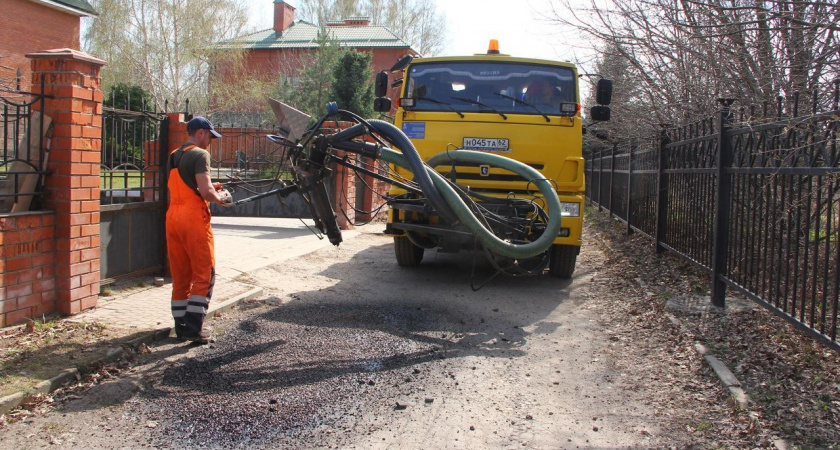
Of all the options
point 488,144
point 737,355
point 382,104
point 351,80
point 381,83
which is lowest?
point 737,355

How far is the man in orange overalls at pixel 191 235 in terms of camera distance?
5.21 metres

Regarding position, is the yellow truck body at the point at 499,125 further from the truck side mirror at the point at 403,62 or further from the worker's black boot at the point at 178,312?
the worker's black boot at the point at 178,312

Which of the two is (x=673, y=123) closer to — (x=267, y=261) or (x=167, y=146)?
(x=267, y=261)

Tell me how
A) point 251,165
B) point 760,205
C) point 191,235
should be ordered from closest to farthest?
1. point 191,235
2. point 760,205
3. point 251,165

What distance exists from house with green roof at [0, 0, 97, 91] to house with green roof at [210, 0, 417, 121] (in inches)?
483

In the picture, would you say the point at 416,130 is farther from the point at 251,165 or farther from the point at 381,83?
the point at 251,165

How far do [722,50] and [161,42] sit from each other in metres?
31.4

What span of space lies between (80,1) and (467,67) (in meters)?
23.2

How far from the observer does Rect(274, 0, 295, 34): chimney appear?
A: 147 feet

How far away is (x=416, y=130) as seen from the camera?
322 inches

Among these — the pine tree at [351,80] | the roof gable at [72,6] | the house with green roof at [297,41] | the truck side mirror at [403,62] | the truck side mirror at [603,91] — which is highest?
the house with green roof at [297,41]

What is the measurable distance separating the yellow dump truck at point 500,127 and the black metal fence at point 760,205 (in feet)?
4.19

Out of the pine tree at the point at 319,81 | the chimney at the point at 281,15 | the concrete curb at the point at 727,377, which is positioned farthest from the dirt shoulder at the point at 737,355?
the chimney at the point at 281,15

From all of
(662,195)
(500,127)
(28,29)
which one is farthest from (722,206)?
(28,29)
